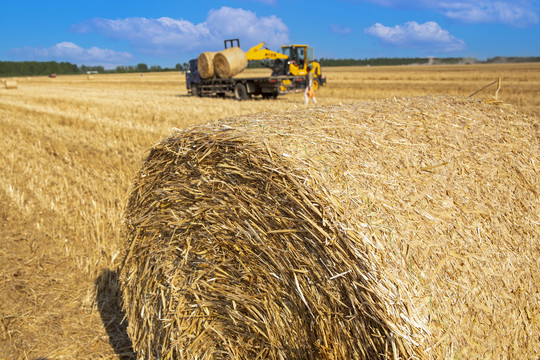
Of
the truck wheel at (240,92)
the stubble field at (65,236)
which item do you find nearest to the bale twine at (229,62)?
the truck wheel at (240,92)

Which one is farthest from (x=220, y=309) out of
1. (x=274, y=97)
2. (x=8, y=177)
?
(x=274, y=97)

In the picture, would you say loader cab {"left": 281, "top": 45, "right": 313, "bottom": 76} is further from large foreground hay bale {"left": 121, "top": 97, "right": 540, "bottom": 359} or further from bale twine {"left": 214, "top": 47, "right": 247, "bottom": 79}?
large foreground hay bale {"left": 121, "top": 97, "right": 540, "bottom": 359}

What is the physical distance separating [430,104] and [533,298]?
64.8 inches

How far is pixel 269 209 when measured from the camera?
2.30m

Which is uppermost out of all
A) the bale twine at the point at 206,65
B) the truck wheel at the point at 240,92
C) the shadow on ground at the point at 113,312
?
the bale twine at the point at 206,65

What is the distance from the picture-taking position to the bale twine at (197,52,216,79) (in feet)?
70.4

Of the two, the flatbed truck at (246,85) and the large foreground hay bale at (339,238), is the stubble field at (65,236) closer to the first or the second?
the large foreground hay bale at (339,238)

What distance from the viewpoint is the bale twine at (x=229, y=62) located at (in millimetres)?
20891

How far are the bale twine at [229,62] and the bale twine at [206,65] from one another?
10.1 inches

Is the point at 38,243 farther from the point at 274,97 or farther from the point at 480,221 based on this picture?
the point at 274,97

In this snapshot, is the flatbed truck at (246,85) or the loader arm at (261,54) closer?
the flatbed truck at (246,85)

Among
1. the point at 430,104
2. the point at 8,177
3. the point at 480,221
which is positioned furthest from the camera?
the point at 8,177

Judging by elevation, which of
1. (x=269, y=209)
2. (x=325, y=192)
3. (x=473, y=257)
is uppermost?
(x=325, y=192)

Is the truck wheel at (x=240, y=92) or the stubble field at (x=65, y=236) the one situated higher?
the truck wheel at (x=240, y=92)
